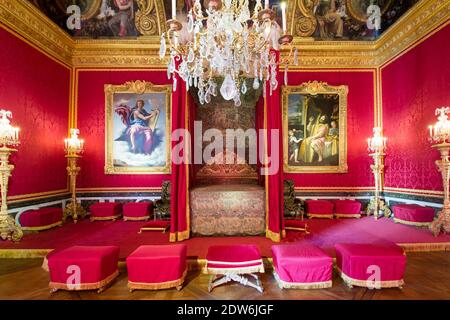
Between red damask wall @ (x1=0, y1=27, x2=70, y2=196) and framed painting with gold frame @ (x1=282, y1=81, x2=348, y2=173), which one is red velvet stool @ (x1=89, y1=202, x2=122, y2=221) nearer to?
red damask wall @ (x1=0, y1=27, x2=70, y2=196)

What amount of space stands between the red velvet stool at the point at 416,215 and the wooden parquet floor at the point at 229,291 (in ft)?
7.88

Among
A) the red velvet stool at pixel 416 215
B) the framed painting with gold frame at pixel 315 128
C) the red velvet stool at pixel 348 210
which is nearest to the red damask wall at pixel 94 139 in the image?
the framed painting with gold frame at pixel 315 128

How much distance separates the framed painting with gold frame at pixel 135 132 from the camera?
7930 millimetres

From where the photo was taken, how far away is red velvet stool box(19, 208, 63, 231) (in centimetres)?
582

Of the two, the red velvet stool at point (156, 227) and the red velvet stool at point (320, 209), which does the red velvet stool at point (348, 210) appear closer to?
the red velvet stool at point (320, 209)

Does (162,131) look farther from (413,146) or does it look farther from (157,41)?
(413,146)

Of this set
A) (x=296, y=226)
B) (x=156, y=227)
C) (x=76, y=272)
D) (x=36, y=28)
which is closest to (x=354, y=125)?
(x=296, y=226)

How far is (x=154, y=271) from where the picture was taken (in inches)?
136

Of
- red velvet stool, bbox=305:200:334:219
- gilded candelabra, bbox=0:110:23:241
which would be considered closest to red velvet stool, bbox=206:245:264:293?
red velvet stool, bbox=305:200:334:219

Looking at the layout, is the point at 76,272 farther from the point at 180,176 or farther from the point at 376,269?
the point at 376,269

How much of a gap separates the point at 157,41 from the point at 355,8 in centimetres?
628

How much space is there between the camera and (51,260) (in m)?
3.37

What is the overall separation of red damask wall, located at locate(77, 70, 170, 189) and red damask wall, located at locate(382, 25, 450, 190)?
278 inches
